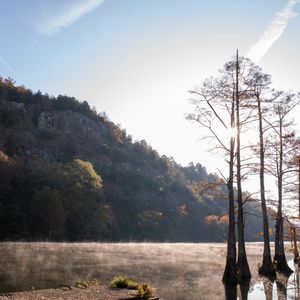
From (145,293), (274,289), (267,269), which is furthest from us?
(267,269)

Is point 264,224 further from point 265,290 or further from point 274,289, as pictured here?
point 265,290

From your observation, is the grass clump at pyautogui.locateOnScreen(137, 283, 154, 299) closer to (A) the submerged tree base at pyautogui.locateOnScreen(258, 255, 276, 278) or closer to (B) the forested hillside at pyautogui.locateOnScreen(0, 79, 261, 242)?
(B) the forested hillside at pyautogui.locateOnScreen(0, 79, 261, 242)

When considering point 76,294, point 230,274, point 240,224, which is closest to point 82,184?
point 240,224

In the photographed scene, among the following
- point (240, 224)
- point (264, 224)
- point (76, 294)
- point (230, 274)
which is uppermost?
point (264, 224)

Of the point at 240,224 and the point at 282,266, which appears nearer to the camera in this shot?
the point at 240,224

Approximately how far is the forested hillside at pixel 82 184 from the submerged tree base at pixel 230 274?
501cm

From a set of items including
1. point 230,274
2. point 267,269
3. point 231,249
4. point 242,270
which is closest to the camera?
point 230,274

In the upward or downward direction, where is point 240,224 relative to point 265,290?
upward

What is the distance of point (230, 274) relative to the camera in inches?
987

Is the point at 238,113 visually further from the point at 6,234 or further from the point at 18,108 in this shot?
the point at 18,108

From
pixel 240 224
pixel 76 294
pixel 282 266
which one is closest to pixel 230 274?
pixel 240 224

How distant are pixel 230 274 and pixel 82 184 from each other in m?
82.9

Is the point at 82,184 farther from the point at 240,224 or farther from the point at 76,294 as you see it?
the point at 76,294

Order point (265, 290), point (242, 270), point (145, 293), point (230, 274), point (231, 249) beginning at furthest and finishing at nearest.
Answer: point (242, 270), point (231, 249), point (230, 274), point (265, 290), point (145, 293)
